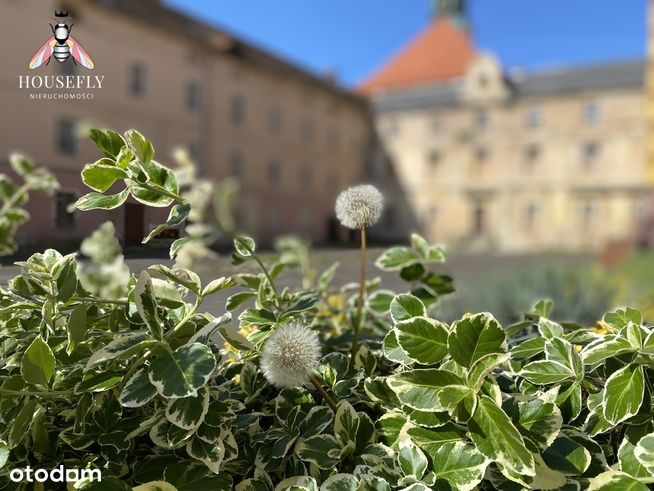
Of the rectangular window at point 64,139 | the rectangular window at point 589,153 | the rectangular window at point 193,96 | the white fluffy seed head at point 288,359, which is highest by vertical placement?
the rectangular window at point 193,96

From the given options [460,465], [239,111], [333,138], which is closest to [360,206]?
[460,465]

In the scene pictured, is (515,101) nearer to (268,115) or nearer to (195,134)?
(268,115)

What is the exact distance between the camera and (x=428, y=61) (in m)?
33.9

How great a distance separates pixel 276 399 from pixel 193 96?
65.1 feet

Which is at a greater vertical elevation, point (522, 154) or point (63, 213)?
point (522, 154)

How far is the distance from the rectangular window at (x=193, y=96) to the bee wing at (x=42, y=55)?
62.0ft

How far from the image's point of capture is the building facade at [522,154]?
80.3ft

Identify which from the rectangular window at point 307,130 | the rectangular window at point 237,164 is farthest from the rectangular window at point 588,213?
the rectangular window at point 237,164

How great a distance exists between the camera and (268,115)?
2316cm

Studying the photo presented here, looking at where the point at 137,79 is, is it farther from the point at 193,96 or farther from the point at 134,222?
the point at 134,222

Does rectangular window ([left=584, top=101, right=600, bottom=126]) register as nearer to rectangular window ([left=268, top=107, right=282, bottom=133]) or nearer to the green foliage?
rectangular window ([left=268, top=107, right=282, bottom=133])

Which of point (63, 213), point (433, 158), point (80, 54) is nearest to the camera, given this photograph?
point (80, 54)

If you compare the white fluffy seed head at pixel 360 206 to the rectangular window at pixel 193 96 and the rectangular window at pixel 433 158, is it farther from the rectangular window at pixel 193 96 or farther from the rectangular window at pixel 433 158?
the rectangular window at pixel 433 158

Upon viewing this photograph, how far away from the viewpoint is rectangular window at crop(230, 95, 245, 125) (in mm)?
21191
